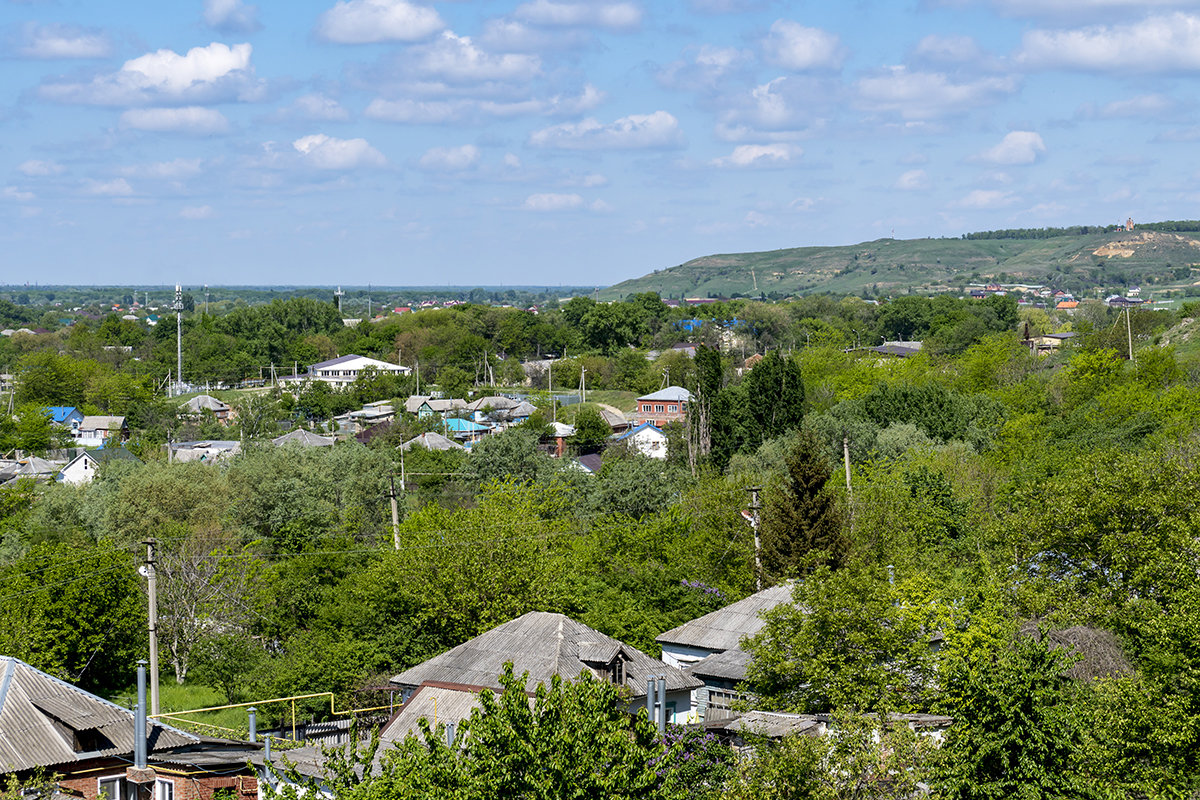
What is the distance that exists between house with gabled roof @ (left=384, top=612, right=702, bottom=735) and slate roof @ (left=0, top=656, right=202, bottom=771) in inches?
218

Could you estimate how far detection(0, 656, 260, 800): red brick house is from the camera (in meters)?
20.8

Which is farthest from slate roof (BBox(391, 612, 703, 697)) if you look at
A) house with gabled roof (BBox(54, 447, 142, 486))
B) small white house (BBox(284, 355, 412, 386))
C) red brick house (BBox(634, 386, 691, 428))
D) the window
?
small white house (BBox(284, 355, 412, 386))

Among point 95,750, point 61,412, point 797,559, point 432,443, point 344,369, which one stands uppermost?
point 344,369

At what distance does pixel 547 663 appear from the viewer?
83.9ft

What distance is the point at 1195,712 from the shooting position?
18828 mm

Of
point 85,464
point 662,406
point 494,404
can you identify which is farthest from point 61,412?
point 662,406

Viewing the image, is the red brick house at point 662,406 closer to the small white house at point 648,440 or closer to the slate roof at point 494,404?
the small white house at point 648,440

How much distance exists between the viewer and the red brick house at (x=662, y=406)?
9725 cm

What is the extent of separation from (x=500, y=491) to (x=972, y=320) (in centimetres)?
10384

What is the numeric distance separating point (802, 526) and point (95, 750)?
1952 cm

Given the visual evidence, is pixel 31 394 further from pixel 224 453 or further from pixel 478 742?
pixel 478 742

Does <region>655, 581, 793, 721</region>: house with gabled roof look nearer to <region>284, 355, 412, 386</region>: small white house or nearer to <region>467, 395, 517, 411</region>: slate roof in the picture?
<region>467, 395, 517, 411</region>: slate roof

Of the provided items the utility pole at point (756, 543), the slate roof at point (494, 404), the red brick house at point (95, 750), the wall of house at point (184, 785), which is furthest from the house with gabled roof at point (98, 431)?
the wall of house at point (184, 785)

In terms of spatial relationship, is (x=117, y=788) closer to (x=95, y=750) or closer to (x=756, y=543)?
(x=95, y=750)
